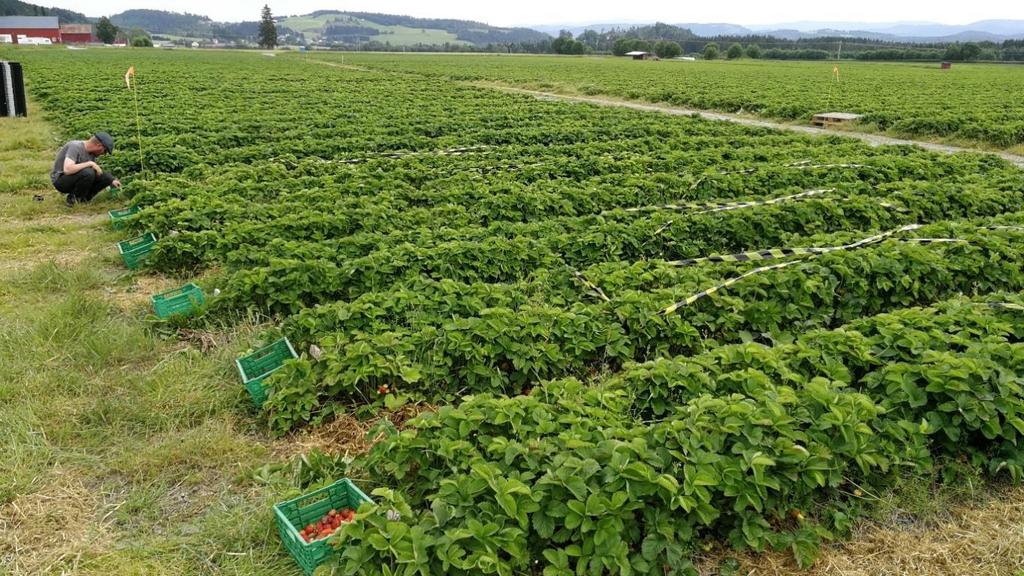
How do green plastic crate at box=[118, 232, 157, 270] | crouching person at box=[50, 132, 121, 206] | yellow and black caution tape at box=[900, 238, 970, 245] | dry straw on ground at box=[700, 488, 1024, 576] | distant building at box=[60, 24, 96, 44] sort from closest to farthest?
1. dry straw on ground at box=[700, 488, 1024, 576]
2. yellow and black caution tape at box=[900, 238, 970, 245]
3. green plastic crate at box=[118, 232, 157, 270]
4. crouching person at box=[50, 132, 121, 206]
5. distant building at box=[60, 24, 96, 44]

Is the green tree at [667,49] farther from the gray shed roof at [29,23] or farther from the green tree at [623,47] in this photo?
the gray shed roof at [29,23]

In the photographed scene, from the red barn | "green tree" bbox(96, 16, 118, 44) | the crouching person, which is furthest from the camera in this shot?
"green tree" bbox(96, 16, 118, 44)

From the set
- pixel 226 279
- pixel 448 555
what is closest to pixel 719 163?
pixel 226 279

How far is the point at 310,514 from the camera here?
361 cm

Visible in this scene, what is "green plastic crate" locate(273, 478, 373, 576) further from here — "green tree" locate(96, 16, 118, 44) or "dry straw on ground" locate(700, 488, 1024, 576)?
"green tree" locate(96, 16, 118, 44)

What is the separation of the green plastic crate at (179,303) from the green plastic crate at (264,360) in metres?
1.28

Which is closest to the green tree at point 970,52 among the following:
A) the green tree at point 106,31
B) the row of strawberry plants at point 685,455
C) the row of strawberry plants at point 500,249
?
the row of strawberry plants at point 500,249

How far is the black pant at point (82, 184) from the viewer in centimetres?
1004

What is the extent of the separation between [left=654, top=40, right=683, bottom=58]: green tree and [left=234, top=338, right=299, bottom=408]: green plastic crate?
104 meters

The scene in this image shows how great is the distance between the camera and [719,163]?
39.3ft

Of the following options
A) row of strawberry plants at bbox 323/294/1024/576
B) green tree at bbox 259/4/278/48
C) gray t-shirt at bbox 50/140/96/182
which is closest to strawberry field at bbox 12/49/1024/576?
row of strawberry plants at bbox 323/294/1024/576

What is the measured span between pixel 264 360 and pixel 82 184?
6904 mm

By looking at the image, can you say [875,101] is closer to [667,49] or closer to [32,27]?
[667,49]

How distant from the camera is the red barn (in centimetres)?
12000
